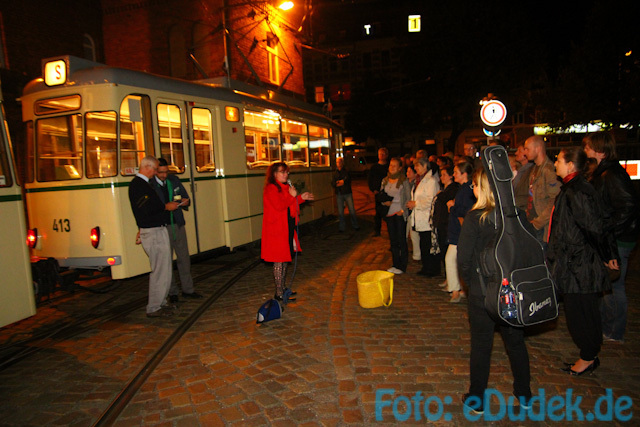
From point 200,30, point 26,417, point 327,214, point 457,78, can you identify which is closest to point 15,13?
point 200,30

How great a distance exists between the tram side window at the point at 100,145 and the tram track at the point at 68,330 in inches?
74.6

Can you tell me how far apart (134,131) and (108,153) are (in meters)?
0.58

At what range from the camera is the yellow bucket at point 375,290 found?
5988mm

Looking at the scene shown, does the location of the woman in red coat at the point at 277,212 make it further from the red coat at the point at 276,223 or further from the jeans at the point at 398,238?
the jeans at the point at 398,238

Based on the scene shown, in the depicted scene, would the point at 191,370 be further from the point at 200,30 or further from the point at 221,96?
the point at 200,30

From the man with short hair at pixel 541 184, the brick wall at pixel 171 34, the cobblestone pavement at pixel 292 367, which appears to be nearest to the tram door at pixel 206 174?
the cobblestone pavement at pixel 292 367

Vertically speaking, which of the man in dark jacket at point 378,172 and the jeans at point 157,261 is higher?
the man in dark jacket at point 378,172

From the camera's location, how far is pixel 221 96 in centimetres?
870

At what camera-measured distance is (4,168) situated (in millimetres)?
4598

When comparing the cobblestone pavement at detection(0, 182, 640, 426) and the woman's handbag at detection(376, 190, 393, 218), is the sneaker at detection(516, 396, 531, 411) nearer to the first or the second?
the cobblestone pavement at detection(0, 182, 640, 426)

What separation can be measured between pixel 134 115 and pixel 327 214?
336 inches

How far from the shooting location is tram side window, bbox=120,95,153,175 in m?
6.62

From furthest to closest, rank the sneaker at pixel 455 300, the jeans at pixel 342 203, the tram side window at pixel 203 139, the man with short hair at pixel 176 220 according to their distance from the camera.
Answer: the jeans at pixel 342 203 < the tram side window at pixel 203 139 < the man with short hair at pixel 176 220 < the sneaker at pixel 455 300

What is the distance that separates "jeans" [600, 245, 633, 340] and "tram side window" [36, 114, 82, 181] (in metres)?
6.80
